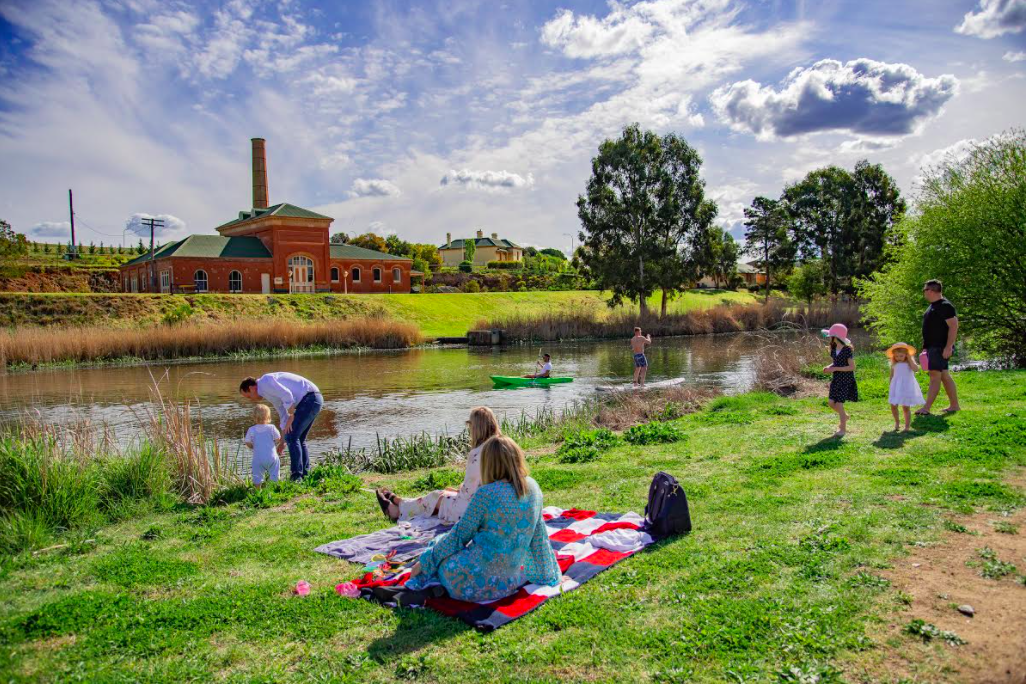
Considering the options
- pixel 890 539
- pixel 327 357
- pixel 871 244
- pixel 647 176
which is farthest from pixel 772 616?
pixel 871 244

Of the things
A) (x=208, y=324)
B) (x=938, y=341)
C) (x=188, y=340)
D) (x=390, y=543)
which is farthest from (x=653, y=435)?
(x=208, y=324)

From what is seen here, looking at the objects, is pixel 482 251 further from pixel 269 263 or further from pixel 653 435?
pixel 653 435

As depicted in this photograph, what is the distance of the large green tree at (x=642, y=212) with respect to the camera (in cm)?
4784

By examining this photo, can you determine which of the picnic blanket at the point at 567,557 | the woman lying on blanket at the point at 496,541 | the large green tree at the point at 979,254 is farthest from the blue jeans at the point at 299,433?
the large green tree at the point at 979,254

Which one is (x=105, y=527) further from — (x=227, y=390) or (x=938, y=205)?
(x=938, y=205)

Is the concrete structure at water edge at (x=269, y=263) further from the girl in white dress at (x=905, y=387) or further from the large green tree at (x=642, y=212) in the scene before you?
the girl in white dress at (x=905, y=387)

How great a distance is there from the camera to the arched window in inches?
2229

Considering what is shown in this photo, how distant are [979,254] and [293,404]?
1748 cm

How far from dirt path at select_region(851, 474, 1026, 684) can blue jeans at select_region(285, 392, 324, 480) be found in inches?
305

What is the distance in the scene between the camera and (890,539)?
555 centimetres

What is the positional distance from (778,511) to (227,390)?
21.1m

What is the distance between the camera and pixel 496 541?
5.01 meters

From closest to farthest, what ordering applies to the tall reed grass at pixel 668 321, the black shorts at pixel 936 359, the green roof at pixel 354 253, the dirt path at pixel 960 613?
the dirt path at pixel 960 613
the black shorts at pixel 936 359
the tall reed grass at pixel 668 321
the green roof at pixel 354 253

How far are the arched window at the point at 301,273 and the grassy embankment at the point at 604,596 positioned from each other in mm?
50958
